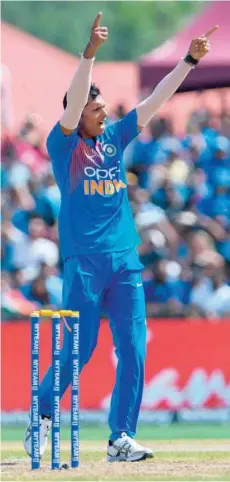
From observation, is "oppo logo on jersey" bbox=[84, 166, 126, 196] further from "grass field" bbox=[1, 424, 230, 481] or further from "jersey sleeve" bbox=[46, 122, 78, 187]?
"grass field" bbox=[1, 424, 230, 481]

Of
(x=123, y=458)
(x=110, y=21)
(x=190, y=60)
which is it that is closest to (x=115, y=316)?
(x=123, y=458)

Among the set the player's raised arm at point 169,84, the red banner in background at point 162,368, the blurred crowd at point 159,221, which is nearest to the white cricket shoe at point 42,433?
the player's raised arm at point 169,84

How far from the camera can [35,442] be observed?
8984 mm

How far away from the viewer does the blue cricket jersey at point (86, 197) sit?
946 cm

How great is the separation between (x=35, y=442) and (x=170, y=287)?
6539 millimetres

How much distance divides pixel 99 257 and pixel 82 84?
1105 mm

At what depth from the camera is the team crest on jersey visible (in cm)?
960

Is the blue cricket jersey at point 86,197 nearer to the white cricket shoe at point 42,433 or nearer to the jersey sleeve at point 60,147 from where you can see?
the jersey sleeve at point 60,147

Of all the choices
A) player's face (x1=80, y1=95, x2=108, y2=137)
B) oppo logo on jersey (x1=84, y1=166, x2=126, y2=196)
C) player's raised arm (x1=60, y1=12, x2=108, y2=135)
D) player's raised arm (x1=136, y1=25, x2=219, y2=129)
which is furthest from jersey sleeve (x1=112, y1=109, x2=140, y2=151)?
player's raised arm (x1=60, y1=12, x2=108, y2=135)

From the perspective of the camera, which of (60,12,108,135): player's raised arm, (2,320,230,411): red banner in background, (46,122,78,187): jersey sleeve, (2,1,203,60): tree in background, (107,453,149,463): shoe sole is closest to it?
(60,12,108,135): player's raised arm

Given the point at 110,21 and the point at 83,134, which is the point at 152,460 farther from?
the point at 110,21

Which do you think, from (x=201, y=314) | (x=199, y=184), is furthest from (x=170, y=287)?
(x=199, y=184)

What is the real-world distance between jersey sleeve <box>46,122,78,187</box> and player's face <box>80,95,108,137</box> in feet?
0.48

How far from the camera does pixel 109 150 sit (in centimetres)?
962
